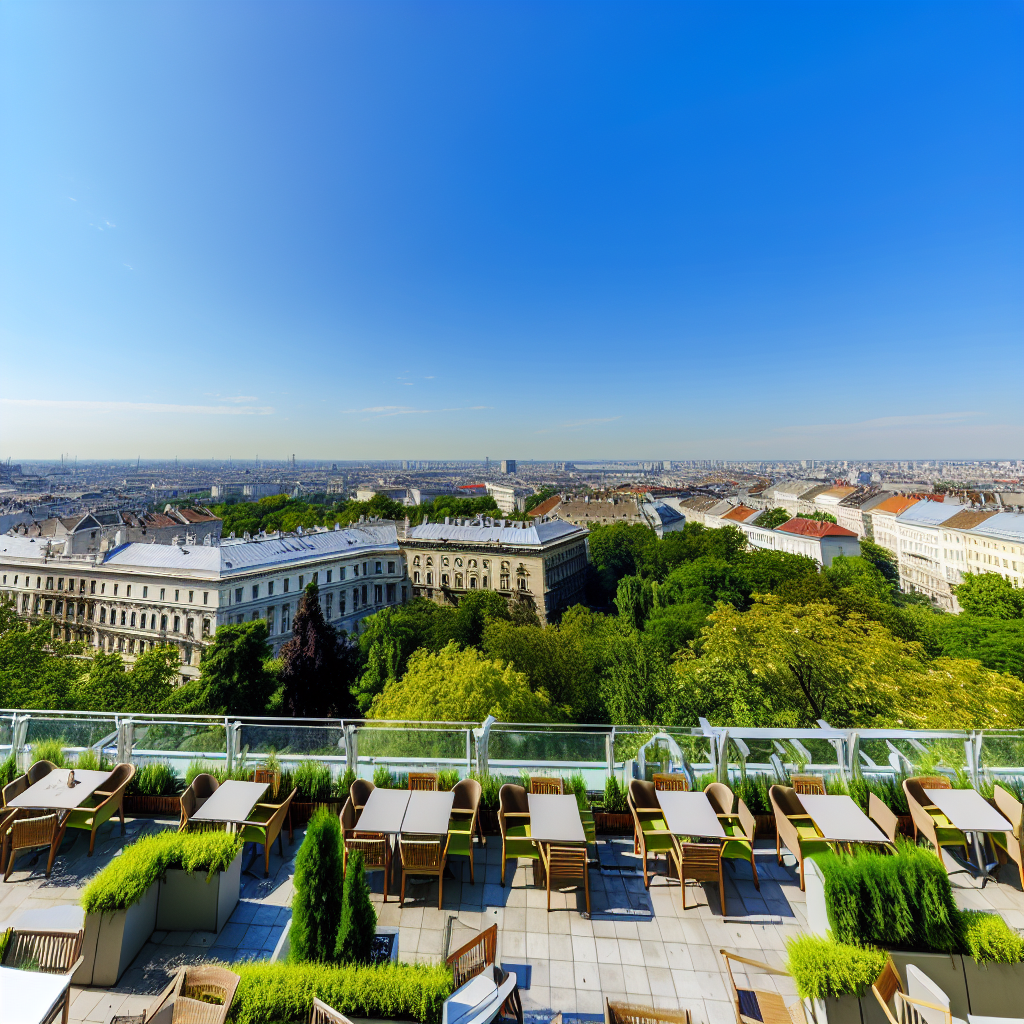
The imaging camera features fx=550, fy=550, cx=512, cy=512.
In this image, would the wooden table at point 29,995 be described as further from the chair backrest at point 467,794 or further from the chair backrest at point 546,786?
the chair backrest at point 546,786

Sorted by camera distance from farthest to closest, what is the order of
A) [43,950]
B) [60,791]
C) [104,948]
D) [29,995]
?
1. [60,791]
2. [104,948]
3. [43,950]
4. [29,995]

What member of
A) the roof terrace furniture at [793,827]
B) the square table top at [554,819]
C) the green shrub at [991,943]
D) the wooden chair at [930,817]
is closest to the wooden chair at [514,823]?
the square table top at [554,819]

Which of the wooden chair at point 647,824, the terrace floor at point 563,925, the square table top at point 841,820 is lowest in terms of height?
the terrace floor at point 563,925

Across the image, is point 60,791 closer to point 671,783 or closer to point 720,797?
point 671,783

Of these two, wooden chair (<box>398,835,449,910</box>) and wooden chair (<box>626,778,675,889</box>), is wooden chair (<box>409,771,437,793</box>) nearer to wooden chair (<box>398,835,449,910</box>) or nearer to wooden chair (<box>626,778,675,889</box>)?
wooden chair (<box>398,835,449,910</box>)

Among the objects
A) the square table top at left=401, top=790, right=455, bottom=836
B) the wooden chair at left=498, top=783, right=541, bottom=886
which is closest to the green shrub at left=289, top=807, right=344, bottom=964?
the square table top at left=401, top=790, right=455, bottom=836

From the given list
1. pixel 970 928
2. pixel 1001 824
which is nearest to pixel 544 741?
pixel 970 928

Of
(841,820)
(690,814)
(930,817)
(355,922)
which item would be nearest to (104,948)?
(355,922)
